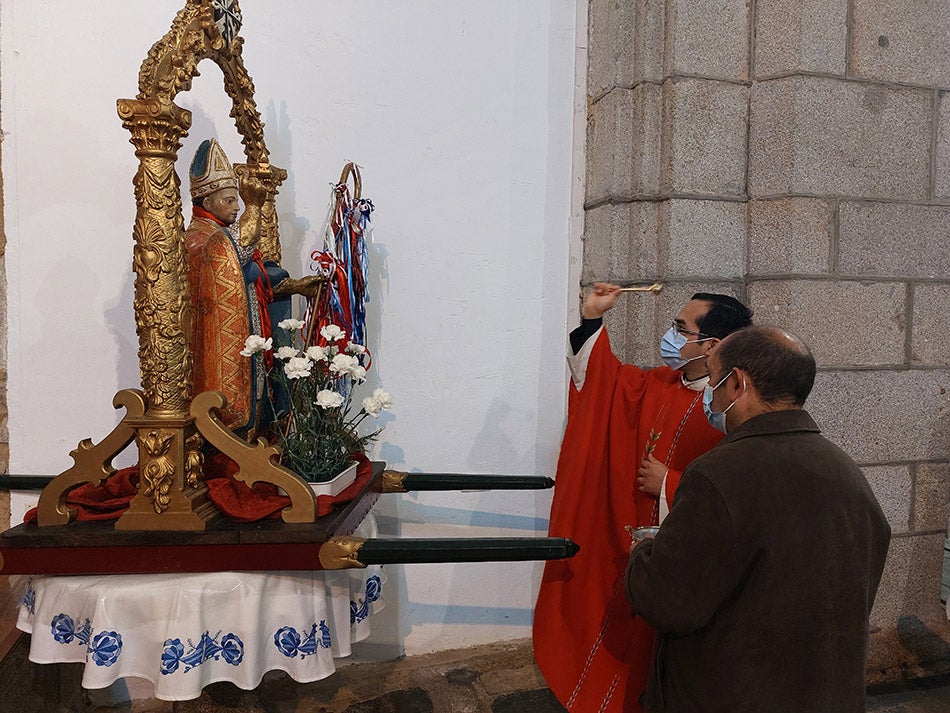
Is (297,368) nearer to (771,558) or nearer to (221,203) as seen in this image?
(221,203)

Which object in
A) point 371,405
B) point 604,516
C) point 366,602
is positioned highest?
point 371,405

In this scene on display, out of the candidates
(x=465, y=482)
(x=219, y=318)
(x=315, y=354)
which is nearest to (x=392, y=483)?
(x=465, y=482)

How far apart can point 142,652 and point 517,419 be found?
1.88 meters

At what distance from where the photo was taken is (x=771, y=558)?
1.64 metres

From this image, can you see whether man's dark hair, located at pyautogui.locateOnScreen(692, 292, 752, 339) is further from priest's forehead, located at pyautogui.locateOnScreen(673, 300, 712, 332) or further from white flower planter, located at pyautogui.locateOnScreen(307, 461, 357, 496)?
white flower planter, located at pyautogui.locateOnScreen(307, 461, 357, 496)

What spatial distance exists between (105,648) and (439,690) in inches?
66.4

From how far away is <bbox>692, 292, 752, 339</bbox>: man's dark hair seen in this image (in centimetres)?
246

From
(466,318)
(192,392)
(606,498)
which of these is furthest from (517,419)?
(192,392)

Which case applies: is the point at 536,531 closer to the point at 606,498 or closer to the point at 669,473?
the point at 606,498

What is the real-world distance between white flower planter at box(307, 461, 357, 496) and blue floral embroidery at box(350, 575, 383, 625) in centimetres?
39

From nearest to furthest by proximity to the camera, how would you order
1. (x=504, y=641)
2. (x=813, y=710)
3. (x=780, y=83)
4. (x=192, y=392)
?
(x=813, y=710) → (x=192, y=392) → (x=780, y=83) → (x=504, y=641)

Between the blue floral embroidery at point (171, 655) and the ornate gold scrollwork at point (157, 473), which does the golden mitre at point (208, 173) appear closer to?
the ornate gold scrollwork at point (157, 473)

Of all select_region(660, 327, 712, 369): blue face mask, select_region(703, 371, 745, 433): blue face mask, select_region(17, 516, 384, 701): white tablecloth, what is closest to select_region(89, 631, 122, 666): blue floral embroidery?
select_region(17, 516, 384, 701): white tablecloth

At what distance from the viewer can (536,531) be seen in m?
3.49
